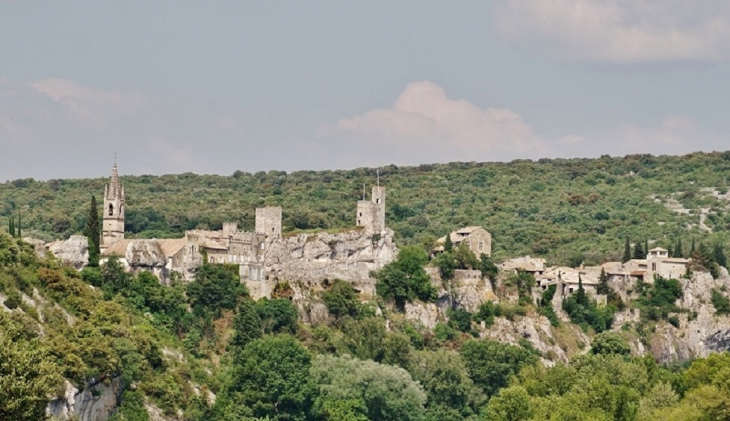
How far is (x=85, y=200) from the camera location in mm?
153250

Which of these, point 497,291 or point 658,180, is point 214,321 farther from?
point 658,180

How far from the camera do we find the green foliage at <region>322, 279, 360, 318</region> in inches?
4067

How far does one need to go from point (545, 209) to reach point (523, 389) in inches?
3410

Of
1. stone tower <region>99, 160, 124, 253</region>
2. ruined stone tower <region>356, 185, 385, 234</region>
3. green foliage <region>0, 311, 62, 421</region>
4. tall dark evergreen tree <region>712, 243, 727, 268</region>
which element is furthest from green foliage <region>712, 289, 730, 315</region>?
green foliage <region>0, 311, 62, 421</region>

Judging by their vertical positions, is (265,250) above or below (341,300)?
above

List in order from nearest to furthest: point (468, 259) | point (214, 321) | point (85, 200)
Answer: point (214, 321), point (468, 259), point (85, 200)

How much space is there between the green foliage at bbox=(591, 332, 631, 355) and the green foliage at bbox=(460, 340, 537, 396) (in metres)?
8.01

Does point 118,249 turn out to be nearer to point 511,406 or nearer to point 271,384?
point 271,384

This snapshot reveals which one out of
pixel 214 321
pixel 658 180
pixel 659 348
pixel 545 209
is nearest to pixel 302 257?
pixel 214 321

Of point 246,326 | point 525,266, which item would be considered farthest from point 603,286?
point 246,326

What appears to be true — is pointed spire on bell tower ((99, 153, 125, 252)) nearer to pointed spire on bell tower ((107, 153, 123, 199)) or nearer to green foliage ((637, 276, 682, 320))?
pointed spire on bell tower ((107, 153, 123, 199))

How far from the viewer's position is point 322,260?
350 feet

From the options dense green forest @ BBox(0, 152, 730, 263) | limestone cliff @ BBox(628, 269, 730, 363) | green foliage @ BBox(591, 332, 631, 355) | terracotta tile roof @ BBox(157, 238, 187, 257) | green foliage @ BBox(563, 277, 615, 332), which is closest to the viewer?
terracotta tile roof @ BBox(157, 238, 187, 257)

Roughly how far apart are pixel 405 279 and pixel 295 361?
63.8ft
